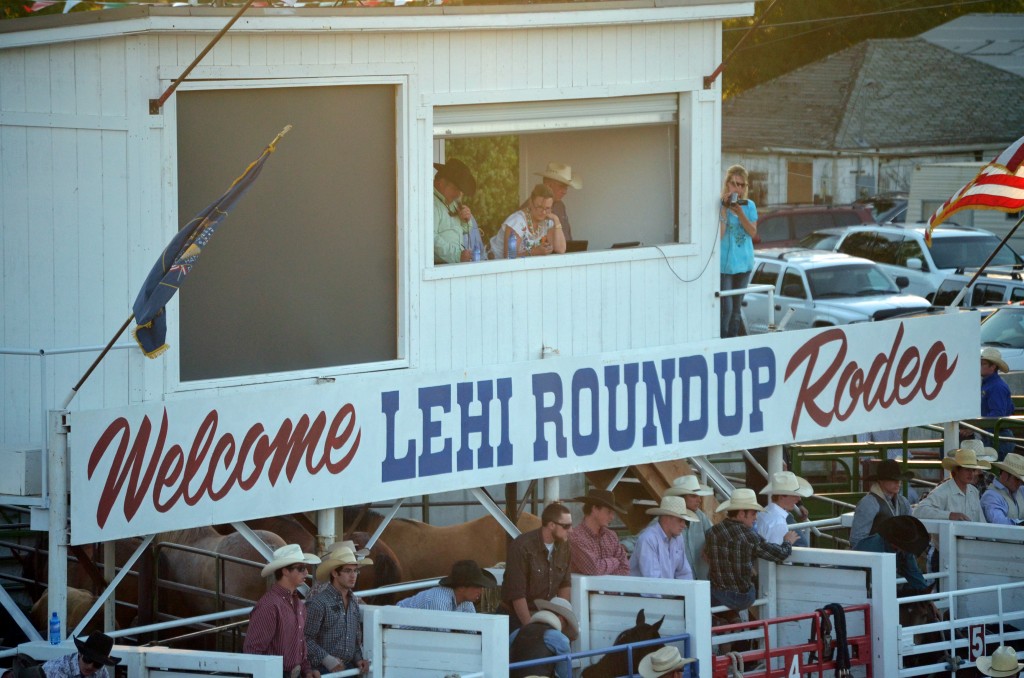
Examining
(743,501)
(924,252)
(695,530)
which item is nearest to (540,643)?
(743,501)

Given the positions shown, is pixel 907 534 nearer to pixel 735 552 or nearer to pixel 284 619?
pixel 735 552

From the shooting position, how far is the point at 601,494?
11.8 m

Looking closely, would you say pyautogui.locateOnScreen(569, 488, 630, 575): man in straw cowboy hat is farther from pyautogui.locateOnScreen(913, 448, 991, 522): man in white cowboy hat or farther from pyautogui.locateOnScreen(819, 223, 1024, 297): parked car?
pyautogui.locateOnScreen(819, 223, 1024, 297): parked car

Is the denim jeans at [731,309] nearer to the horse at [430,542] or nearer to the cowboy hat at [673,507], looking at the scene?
the horse at [430,542]

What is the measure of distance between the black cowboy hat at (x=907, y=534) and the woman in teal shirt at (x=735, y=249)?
2.73 m

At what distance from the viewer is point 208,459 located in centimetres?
1037

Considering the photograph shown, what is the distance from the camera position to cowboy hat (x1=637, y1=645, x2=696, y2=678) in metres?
10.5

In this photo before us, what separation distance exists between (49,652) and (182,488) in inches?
50.3

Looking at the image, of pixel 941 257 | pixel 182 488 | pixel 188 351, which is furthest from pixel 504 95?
pixel 941 257

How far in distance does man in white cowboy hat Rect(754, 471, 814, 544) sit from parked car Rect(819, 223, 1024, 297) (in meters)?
17.2

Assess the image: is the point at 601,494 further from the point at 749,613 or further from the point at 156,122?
the point at 156,122

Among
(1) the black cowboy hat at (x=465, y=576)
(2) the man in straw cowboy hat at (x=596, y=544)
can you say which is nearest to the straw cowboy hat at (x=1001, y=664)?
(2) the man in straw cowboy hat at (x=596, y=544)

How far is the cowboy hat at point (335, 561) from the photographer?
10.2m

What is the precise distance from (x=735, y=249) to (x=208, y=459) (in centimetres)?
608
